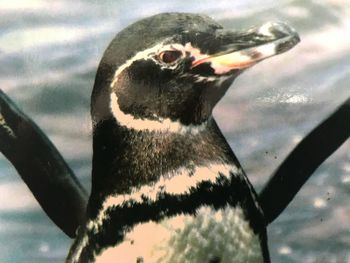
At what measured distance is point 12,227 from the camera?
885 millimetres

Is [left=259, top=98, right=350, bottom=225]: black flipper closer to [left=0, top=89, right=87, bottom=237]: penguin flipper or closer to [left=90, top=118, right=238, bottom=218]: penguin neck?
[left=90, top=118, right=238, bottom=218]: penguin neck

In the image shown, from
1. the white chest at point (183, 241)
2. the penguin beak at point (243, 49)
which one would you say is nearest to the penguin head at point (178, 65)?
the penguin beak at point (243, 49)

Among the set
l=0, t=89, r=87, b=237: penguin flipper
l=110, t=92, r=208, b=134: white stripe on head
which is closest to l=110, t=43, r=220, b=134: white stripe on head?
l=110, t=92, r=208, b=134: white stripe on head

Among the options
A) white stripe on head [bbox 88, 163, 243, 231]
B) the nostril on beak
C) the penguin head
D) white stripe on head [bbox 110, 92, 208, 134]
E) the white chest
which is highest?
the nostril on beak

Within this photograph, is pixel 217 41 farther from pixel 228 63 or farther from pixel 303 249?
pixel 303 249

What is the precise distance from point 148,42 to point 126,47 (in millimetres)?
33

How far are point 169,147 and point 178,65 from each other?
10cm

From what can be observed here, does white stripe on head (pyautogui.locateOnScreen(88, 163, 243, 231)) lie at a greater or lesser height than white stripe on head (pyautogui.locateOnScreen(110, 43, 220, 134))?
lesser

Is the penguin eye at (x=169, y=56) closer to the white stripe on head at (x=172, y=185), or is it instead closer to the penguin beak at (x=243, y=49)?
the penguin beak at (x=243, y=49)

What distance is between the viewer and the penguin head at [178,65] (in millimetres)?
806

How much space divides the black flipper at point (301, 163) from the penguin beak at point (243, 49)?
0.49 feet

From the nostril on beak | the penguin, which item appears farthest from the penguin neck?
the nostril on beak

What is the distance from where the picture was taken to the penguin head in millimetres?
806

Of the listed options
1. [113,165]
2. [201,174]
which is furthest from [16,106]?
[201,174]
